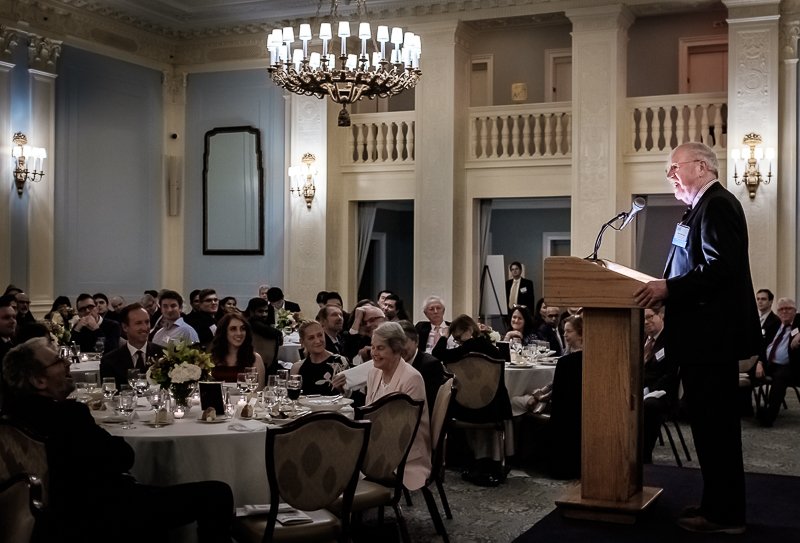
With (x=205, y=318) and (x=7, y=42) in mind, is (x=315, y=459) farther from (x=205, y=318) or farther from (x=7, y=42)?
(x=7, y=42)

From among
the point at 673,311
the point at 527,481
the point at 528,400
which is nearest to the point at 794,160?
the point at 528,400

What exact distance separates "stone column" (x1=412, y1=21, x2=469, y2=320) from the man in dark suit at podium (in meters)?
8.96

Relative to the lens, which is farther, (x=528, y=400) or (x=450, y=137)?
(x=450, y=137)

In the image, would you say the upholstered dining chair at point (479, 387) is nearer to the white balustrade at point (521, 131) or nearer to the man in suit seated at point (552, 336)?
the man in suit seated at point (552, 336)

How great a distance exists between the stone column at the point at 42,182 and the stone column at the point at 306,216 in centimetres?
312

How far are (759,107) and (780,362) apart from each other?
3221 millimetres

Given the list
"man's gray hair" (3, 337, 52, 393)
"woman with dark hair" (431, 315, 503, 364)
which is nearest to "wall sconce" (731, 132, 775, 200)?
"woman with dark hair" (431, 315, 503, 364)

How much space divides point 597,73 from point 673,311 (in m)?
Answer: 8.64

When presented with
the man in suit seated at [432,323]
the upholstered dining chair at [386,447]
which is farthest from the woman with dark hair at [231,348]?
the man in suit seated at [432,323]

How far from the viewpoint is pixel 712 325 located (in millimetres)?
3771

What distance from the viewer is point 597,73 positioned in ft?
39.4

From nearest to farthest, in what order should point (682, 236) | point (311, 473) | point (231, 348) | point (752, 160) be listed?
point (682, 236), point (311, 473), point (231, 348), point (752, 160)

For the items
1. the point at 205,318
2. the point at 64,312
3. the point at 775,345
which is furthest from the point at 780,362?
the point at 64,312

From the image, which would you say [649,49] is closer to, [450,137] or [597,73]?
[597,73]
